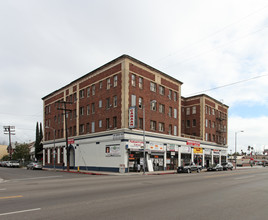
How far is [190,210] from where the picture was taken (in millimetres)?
8633

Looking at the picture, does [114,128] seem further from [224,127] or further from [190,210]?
[224,127]

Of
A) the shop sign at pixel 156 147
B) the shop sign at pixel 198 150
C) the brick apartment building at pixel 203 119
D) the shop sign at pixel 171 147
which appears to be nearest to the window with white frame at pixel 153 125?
the shop sign at pixel 156 147

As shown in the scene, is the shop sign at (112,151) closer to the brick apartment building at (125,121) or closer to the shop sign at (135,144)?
the brick apartment building at (125,121)

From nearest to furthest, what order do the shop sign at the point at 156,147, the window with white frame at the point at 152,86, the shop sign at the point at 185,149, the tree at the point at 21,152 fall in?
the shop sign at the point at 156,147 < the window with white frame at the point at 152,86 < the shop sign at the point at 185,149 < the tree at the point at 21,152

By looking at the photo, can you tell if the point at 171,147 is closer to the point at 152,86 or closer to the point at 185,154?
the point at 185,154

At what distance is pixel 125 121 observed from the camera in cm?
3534

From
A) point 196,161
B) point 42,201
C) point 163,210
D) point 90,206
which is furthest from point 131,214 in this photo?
point 196,161

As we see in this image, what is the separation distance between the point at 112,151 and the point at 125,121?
4.80 m

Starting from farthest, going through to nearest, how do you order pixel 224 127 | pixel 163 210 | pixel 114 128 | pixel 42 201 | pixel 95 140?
pixel 224 127 < pixel 95 140 < pixel 114 128 < pixel 42 201 < pixel 163 210

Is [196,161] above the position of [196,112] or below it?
below

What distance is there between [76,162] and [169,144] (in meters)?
16.4

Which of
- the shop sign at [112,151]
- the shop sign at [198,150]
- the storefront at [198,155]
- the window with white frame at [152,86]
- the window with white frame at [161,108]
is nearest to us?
the shop sign at [112,151]

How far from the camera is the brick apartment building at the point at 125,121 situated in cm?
3603

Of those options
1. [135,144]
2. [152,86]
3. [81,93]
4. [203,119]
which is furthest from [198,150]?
[81,93]
